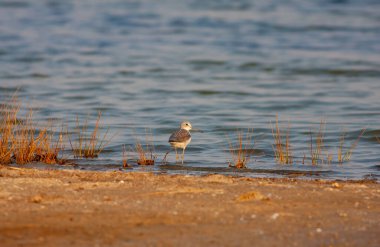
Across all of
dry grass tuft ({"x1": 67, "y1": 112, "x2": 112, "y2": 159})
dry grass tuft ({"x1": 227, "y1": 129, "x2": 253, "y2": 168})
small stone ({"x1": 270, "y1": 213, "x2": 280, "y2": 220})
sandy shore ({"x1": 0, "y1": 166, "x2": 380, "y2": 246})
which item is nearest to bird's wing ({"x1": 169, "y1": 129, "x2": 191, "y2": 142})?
dry grass tuft ({"x1": 227, "y1": 129, "x2": 253, "y2": 168})

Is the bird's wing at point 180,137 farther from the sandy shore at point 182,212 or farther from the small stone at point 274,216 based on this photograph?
the small stone at point 274,216

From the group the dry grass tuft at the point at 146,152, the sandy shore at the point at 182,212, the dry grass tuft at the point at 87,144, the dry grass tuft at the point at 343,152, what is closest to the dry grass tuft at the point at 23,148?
the dry grass tuft at the point at 87,144

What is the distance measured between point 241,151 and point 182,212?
239 inches

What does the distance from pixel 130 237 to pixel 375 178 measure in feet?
19.6

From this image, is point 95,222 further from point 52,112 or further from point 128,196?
point 52,112

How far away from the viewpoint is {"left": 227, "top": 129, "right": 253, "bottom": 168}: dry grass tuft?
13.3 metres

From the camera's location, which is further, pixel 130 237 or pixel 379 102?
pixel 379 102

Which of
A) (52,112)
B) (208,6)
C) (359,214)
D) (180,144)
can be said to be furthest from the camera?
(208,6)

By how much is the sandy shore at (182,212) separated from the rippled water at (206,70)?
284 centimetres

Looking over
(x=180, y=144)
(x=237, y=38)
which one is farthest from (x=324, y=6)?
(x=180, y=144)

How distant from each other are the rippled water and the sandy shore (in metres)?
2.84

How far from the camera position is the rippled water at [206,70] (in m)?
16.7

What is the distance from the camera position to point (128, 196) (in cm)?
943

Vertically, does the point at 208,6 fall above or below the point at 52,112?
above
